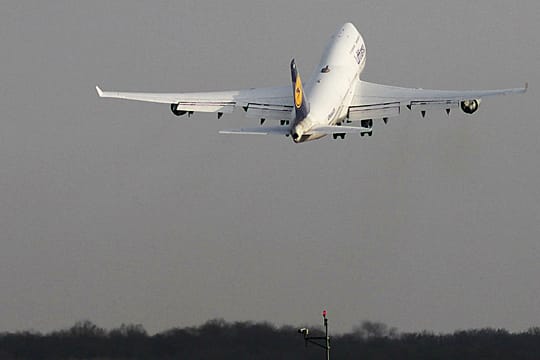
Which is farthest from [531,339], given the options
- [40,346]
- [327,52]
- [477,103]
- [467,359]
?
[40,346]

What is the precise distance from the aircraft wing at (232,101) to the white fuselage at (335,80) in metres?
2.78

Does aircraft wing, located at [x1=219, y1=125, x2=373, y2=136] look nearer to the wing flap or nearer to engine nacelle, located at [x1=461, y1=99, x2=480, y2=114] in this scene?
the wing flap

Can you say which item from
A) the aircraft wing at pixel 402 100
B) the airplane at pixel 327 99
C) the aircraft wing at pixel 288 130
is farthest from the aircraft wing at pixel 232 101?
the aircraft wing at pixel 288 130

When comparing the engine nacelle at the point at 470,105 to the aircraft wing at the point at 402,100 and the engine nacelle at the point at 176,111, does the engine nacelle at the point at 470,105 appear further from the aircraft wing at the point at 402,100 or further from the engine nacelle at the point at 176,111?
the engine nacelle at the point at 176,111

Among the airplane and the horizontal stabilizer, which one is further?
the airplane

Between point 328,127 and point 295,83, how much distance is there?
16.8 feet

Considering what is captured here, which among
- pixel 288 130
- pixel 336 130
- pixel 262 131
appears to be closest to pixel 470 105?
pixel 336 130

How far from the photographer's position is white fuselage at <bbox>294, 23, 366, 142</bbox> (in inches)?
4830

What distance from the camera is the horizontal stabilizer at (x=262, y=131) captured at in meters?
108

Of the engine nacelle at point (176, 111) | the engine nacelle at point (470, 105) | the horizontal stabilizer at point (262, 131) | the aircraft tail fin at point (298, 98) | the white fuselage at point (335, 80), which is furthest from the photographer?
the engine nacelle at point (176, 111)

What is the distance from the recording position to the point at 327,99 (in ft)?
416

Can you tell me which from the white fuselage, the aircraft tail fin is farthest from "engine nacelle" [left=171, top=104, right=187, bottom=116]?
the aircraft tail fin

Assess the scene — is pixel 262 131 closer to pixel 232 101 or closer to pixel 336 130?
pixel 336 130

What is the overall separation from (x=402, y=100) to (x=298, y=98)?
13306 millimetres
